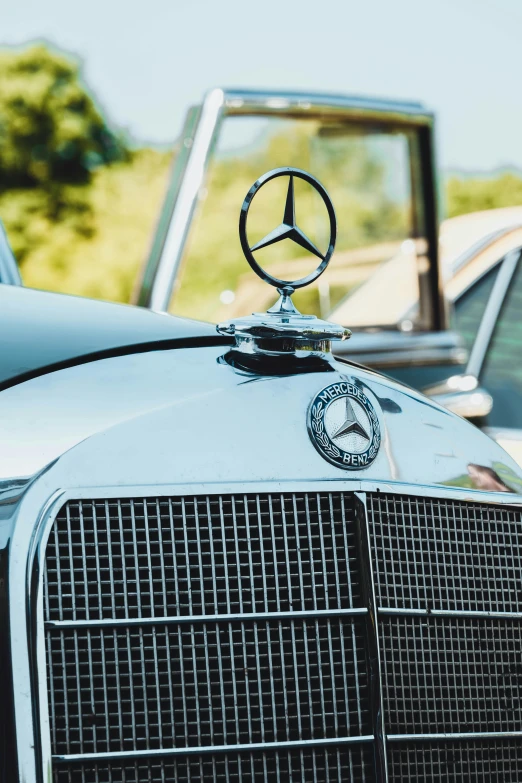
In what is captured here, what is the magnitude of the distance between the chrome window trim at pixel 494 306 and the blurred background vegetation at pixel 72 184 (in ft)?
59.8

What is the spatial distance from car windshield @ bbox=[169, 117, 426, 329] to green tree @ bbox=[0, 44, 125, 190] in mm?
23939

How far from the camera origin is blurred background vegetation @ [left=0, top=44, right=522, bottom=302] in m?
25.0

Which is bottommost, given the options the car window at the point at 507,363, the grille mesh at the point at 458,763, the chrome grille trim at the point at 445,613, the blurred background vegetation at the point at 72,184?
the grille mesh at the point at 458,763

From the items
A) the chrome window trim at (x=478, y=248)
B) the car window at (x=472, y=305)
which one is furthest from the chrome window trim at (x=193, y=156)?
the car window at (x=472, y=305)

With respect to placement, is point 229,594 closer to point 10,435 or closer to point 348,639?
point 348,639

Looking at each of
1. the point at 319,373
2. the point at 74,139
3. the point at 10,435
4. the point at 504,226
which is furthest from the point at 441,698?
the point at 74,139

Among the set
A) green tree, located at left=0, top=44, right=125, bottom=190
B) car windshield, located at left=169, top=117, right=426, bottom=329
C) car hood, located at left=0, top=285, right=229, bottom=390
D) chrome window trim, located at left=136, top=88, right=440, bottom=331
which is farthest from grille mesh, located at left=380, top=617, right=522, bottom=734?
green tree, located at left=0, top=44, right=125, bottom=190

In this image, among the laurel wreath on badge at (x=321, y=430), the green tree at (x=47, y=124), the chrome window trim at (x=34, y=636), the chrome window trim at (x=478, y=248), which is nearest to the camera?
the chrome window trim at (x=34, y=636)

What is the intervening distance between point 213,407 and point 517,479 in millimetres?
718

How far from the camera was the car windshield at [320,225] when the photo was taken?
438cm

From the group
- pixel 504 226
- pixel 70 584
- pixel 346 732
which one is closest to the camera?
pixel 70 584

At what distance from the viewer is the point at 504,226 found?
5840 mm

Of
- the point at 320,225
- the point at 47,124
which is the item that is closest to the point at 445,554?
the point at 320,225

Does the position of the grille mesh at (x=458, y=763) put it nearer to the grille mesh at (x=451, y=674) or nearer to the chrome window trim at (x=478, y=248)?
the grille mesh at (x=451, y=674)
